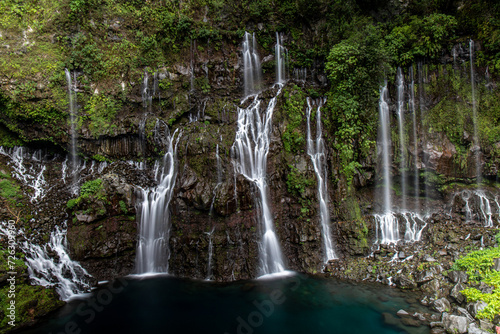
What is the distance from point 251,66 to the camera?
15188 millimetres

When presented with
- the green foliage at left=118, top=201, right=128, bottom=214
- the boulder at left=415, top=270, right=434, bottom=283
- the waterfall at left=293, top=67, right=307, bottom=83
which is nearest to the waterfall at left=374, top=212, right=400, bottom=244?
the boulder at left=415, top=270, right=434, bottom=283

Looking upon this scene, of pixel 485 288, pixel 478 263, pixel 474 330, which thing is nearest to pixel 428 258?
pixel 478 263

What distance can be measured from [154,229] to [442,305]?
33.1 ft

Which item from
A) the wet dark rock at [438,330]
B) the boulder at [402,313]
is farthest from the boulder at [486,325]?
the boulder at [402,313]

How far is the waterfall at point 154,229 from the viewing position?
10781 millimetres

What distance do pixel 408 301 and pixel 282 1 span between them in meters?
16.2

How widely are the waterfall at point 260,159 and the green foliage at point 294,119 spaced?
27.8 inches

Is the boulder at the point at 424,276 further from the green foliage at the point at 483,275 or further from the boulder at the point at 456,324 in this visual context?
the boulder at the point at 456,324

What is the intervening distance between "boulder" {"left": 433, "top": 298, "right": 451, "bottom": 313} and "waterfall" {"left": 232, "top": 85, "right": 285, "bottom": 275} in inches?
199

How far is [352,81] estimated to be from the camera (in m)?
12.0

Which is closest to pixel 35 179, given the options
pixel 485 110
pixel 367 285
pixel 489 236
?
pixel 367 285

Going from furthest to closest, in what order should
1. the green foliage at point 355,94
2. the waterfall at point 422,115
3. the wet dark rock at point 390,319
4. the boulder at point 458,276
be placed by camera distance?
the waterfall at point 422,115
the green foliage at point 355,94
the boulder at point 458,276
the wet dark rock at point 390,319

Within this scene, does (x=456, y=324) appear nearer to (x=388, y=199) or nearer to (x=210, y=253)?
(x=388, y=199)

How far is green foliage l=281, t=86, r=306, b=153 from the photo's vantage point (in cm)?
1198
